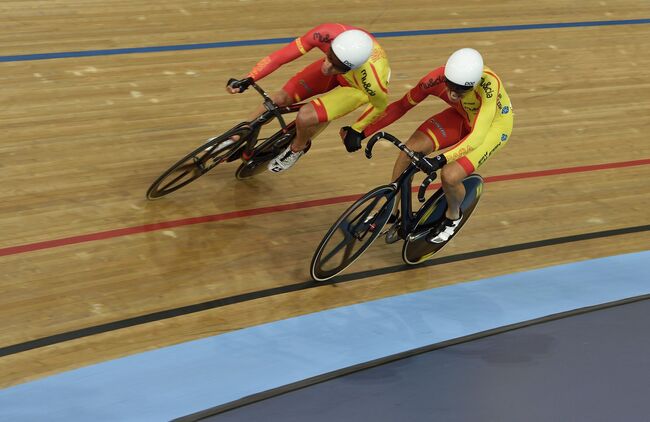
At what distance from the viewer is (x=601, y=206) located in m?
4.89

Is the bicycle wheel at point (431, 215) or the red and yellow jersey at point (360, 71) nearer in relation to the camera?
the red and yellow jersey at point (360, 71)

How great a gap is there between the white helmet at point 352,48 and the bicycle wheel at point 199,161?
0.71 metres

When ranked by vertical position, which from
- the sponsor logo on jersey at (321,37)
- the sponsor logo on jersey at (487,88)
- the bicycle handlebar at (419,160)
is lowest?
the bicycle handlebar at (419,160)

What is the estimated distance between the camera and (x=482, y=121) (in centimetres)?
373

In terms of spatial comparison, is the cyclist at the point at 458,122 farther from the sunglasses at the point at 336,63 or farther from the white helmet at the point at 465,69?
the sunglasses at the point at 336,63

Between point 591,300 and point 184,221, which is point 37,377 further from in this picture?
point 591,300

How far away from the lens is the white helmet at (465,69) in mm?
3518

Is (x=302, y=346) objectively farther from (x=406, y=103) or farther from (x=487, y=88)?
(x=487, y=88)

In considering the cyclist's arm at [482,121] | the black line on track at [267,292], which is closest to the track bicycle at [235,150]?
the black line on track at [267,292]

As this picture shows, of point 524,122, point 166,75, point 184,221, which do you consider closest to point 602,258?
point 524,122

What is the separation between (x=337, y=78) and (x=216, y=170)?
102 centimetres

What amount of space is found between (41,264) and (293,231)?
1.29 m

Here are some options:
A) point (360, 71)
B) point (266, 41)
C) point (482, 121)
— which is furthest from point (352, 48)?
point (266, 41)

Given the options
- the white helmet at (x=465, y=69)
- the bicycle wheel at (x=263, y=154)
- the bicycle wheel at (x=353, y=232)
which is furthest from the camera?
the bicycle wheel at (x=263, y=154)
